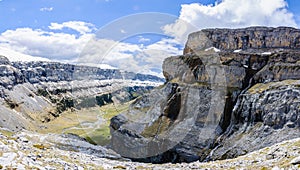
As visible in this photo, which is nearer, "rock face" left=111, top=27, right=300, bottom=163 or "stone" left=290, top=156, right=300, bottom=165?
"stone" left=290, top=156, right=300, bottom=165

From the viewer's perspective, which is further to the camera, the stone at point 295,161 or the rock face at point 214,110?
the rock face at point 214,110

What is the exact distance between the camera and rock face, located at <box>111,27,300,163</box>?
213 feet

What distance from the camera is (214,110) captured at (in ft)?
275

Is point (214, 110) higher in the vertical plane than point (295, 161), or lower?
higher

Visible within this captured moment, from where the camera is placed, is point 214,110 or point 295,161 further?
point 214,110

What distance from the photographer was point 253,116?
70438mm

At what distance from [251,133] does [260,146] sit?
6660 millimetres

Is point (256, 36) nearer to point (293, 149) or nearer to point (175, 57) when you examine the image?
point (175, 57)

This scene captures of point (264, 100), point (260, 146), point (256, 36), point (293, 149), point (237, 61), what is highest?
point (256, 36)

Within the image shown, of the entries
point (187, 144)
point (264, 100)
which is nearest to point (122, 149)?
point (187, 144)

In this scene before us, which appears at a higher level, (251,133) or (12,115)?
(251,133)

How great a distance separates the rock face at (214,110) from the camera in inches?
2554

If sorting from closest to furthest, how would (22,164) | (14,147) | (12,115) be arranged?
(22,164)
(14,147)
(12,115)

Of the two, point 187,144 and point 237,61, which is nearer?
point 187,144
